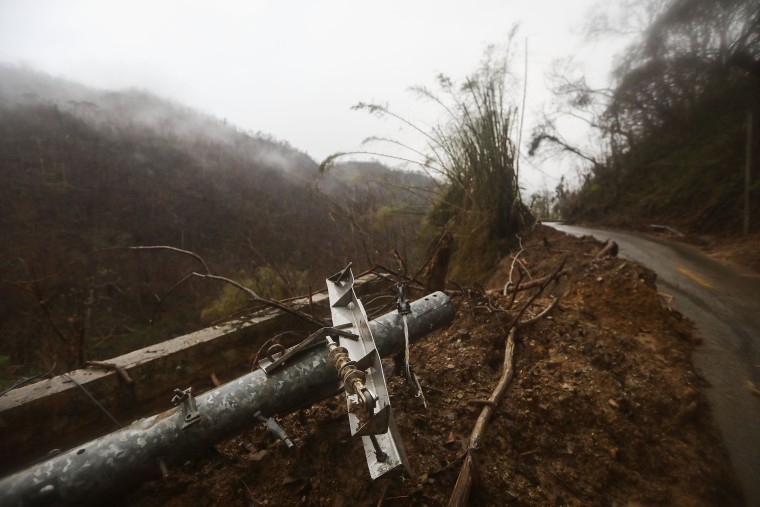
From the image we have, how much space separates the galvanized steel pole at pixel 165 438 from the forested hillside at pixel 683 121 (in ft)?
27.4

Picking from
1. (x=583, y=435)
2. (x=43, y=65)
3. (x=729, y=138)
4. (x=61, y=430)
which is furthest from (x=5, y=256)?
(x=43, y=65)

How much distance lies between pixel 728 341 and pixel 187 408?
3.57 meters

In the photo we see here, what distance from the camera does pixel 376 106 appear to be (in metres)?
5.20

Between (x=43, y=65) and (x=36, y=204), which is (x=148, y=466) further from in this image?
(x=43, y=65)

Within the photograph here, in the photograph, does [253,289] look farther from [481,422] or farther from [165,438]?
[481,422]

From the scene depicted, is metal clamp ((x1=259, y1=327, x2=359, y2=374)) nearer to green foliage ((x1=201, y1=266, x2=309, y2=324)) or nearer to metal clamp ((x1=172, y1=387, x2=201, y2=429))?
metal clamp ((x1=172, y1=387, x2=201, y2=429))

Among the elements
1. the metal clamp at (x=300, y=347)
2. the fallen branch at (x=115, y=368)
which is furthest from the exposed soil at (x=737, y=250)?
the fallen branch at (x=115, y=368)

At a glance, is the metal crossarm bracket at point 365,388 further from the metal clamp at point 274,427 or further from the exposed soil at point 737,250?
the exposed soil at point 737,250

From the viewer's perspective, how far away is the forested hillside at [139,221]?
7.54 m

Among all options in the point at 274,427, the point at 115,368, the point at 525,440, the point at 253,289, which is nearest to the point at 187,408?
the point at 274,427

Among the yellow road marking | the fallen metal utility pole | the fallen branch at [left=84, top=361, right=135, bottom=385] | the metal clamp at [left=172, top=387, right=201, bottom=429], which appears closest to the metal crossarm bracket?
the fallen metal utility pole

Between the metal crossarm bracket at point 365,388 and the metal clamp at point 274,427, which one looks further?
the metal clamp at point 274,427

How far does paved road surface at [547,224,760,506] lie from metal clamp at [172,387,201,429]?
230 cm

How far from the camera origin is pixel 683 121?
1035cm
